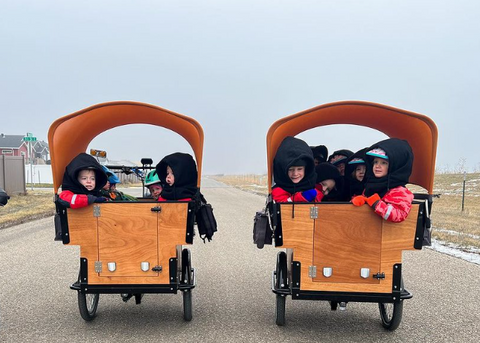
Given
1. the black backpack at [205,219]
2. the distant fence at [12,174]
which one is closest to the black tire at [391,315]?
the black backpack at [205,219]

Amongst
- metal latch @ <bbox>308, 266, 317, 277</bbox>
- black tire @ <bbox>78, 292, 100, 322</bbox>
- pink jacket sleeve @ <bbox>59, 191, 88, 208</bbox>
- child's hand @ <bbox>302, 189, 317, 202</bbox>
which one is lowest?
black tire @ <bbox>78, 292, 100, 322</bbox>

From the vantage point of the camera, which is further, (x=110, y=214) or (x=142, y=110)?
(x=142, y=110)

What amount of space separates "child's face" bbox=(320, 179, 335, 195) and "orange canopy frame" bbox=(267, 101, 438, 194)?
0.67 metres

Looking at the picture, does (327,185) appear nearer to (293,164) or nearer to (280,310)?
(293,164)

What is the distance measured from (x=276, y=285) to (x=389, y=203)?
1524 mm

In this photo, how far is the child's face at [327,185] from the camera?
4.73 metres

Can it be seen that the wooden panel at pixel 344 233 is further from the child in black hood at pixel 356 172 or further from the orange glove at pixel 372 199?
the child in black hood at pixel 356 172

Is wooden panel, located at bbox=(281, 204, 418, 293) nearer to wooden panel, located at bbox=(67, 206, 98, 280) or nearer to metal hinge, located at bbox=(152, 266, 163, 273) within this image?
metal hinge, located at bbox=(152, 266, 163, 273)

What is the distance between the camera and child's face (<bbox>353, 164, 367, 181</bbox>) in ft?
15.2

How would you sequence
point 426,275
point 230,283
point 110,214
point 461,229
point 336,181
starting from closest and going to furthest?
point 110,214 < point 336,181 < point 230,283 < point 426,275 < point 461,229

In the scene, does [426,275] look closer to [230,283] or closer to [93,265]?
[230,283]

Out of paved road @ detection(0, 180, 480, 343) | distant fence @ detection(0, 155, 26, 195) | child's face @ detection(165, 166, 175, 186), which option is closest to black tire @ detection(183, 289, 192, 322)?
paved road @ detection(0, 180, 480, 343)

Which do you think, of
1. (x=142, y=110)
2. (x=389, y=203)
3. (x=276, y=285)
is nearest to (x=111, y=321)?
(x=276, y=285)

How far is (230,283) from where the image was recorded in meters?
5.68
